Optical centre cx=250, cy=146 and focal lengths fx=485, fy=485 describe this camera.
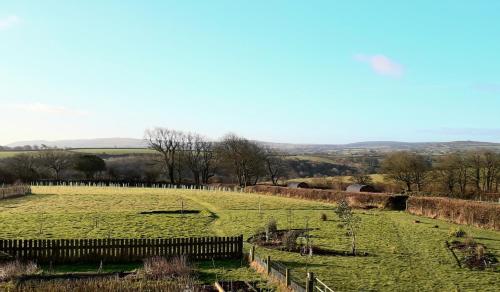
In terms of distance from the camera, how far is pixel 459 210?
42.0m

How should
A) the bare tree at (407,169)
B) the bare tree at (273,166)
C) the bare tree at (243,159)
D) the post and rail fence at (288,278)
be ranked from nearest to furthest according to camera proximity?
the post and rail fence at (288,278)
the bare tree at (407,169)
the bare tree at (243,159)
the bare tree at (273,166)

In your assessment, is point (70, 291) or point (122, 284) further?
point (122, 284)

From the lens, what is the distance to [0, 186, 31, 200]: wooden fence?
198 ft

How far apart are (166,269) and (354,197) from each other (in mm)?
42813

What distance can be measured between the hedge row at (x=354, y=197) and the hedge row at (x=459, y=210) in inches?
103

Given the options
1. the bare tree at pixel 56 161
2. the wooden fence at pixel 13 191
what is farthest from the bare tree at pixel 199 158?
the wooden fence at pixel 13 191

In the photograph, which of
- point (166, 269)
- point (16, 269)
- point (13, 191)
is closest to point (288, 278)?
point (166, 269)

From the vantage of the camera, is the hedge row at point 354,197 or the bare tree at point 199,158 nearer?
the hedge row at point 354,197

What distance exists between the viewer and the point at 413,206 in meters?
49.9

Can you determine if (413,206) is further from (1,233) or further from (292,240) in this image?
(1,233)

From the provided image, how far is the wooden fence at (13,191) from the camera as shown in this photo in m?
60.2

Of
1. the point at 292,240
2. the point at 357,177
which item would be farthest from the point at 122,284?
the point at 357,177

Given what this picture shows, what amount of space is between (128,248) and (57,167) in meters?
104

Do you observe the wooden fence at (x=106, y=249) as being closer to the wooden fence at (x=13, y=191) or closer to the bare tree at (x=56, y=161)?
the wooden fence at (x=13, y=191)
